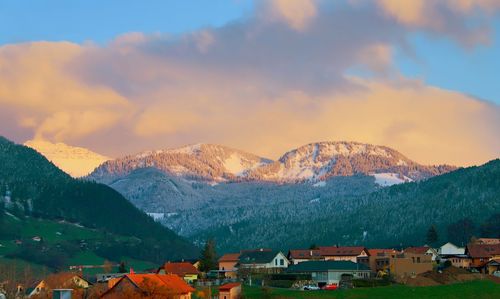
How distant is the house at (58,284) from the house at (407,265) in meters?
53.6

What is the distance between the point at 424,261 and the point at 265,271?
31116 mm

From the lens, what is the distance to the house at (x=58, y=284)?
155 metres

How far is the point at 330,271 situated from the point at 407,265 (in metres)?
18.9

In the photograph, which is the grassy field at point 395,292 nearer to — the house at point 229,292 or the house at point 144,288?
the house at point 229,292

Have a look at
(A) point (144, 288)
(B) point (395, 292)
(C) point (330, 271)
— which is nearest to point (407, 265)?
(C) point (330, 271)

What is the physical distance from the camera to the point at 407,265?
186500 mm

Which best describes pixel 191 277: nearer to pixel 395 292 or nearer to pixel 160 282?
pixel 395 292

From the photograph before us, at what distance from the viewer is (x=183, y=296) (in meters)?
136

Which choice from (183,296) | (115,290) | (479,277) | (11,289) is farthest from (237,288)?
(479,277)

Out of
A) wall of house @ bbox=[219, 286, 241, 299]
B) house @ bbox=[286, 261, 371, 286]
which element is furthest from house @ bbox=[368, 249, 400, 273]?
wall of house @ bbox=[219, 286, 241, 299]

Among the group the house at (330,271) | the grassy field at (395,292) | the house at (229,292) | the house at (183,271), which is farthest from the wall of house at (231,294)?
the house at (183,271)

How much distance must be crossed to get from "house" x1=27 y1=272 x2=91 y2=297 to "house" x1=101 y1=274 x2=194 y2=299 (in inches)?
873

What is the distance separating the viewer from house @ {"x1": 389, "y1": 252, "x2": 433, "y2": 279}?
18175 centimetres

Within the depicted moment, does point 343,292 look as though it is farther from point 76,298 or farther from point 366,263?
point 366,263
